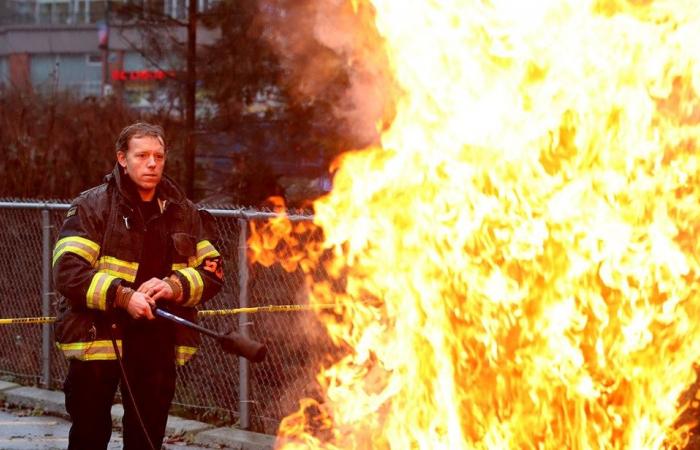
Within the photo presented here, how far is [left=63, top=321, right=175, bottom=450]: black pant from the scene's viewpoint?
4996 millimetres

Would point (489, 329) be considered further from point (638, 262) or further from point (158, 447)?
point (158, 447)

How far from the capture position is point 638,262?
5.16 meters

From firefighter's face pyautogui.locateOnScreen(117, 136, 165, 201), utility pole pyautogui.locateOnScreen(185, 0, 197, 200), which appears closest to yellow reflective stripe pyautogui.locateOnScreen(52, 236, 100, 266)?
firefighter's face pyautogui.locateOnScreen(117, 136, 165, 201)

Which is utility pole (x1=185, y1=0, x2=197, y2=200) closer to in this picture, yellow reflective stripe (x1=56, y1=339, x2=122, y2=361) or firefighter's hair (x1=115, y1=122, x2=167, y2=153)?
firefighter's hair (x1=115, y1=122, x2=167, y2=153)

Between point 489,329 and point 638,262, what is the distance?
2.59 feet

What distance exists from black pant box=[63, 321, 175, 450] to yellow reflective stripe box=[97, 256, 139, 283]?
0.83 feet

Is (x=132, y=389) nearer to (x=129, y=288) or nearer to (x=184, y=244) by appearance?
(x=129, y=288)

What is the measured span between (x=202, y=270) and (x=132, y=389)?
66 cm

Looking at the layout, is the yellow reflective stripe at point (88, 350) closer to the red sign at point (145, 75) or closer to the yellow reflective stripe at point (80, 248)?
the yellow reflective stripe at point (80, 248)

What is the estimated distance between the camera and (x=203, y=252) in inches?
208

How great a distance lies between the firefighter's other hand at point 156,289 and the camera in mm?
4961

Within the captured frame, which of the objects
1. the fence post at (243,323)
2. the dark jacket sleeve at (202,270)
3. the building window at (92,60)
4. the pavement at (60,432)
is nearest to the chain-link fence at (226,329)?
the fence post at (243,323)

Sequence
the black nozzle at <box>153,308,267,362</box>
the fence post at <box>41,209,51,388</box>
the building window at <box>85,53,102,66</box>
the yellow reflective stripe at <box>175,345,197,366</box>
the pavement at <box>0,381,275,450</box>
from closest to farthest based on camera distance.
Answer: the black nozzle at <box>153,308,267,362</box> → the yellow reflective stripe at <box>175,345,197,366</box> → the pavement at <box>0,381,275,450</box> → the fence post at <box>41,209,51,388</box> → the building window at <box>85,53,102,66</box>

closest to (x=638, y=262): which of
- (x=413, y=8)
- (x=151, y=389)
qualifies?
(x=413, y=8)
